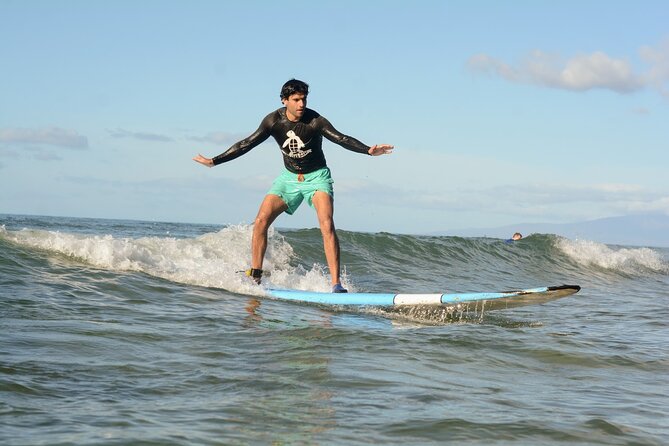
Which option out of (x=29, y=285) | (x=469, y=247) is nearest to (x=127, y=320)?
(x=29, y=285)

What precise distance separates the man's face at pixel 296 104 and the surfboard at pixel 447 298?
195 centimetres

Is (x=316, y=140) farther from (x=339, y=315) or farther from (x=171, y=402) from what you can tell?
(x=171, y=402)

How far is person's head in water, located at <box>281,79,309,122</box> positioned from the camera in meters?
8.38

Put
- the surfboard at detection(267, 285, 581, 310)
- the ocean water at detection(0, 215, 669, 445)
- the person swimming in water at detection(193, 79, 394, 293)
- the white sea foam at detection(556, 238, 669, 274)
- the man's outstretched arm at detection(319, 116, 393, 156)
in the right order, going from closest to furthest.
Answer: the ocean water at detection(0, 215, 669, 445)
the surfboard at detection(267, 285, 581, 310)
the man's outstretched arm at detection(319, 116, 393, 156)
the person swimming in water at detection(193, 79, 394, 293)
the white sea foam at detection(556, 238, 669, 274)

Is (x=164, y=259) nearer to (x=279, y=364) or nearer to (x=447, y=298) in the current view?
(x=447, y=298)

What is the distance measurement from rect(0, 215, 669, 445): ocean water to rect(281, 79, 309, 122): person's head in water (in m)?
2.09

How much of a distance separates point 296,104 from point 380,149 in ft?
3.48

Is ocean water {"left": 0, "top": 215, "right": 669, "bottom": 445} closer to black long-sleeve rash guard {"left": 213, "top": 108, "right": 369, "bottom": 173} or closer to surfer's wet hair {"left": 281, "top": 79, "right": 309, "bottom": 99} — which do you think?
black long-sleeve rash guard {"left": 213, "top": 108, "right": 369, "bottom": 173}

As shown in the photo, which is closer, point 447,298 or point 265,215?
point 447,298

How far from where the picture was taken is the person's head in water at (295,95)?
8.38m

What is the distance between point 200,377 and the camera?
4.61 m

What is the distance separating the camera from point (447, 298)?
786 cm

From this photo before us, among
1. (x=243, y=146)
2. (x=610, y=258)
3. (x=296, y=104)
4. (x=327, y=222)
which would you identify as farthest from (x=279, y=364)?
(x=610, y=258)

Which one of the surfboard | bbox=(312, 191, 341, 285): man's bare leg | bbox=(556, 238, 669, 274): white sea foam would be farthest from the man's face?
bbox=(556, 238, 669, 274): white sea foam
